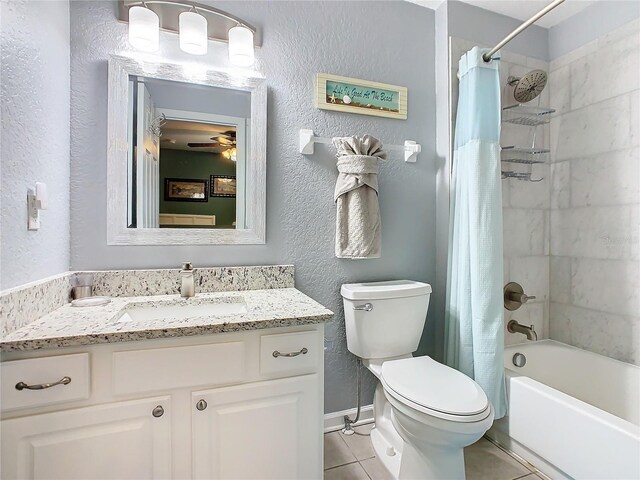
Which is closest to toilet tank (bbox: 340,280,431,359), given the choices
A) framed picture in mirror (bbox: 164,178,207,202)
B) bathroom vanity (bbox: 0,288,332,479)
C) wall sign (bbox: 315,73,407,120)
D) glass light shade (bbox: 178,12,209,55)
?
bathroom vanity (bbox: 0,288,332,479)

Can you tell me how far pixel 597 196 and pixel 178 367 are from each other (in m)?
2.27

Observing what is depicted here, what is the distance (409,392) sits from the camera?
1233 mm

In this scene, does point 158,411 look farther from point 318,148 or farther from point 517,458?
point 517,458

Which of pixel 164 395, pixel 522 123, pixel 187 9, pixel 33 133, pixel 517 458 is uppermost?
pixel 187 9

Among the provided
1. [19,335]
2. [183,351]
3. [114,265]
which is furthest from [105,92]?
[183,351]

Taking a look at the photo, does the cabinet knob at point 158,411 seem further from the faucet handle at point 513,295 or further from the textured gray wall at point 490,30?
the textured gray wall at point 490,30

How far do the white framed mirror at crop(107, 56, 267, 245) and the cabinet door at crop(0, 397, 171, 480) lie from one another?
728mm

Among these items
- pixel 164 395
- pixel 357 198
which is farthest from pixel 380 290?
pixel 164 395

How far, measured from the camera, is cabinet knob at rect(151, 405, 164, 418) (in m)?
0.95

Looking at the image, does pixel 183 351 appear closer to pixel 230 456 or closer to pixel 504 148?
pixel 230 456

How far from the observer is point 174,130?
4.85ft

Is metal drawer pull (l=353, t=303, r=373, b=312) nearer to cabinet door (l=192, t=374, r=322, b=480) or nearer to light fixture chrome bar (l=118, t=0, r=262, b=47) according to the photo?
cabinet door (l=192, t=374, r=322, b=480)

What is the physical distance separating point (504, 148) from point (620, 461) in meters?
1.52

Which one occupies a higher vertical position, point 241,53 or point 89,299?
point 241,53
